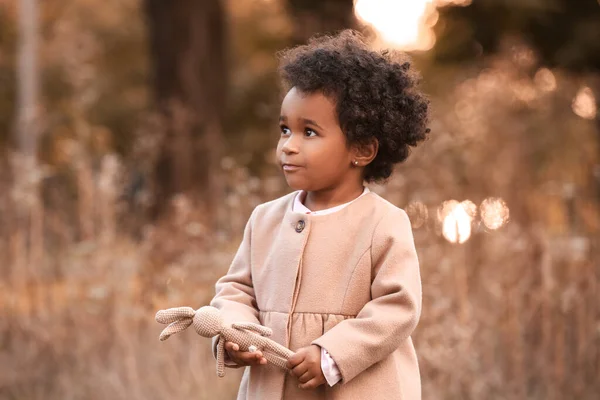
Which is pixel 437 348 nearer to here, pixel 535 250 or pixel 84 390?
pixel 535 250

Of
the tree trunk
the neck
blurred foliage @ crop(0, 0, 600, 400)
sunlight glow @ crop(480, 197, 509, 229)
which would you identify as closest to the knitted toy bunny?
the neck

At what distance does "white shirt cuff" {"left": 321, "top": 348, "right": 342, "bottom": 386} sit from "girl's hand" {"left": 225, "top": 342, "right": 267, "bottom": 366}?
15 cm

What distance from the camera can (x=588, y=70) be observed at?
9.64 metres

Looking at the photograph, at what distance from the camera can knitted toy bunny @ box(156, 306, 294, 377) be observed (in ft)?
8.00

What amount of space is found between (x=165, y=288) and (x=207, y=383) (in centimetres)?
59

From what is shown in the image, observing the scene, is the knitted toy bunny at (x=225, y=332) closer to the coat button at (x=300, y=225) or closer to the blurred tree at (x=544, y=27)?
the coat button at (x=300, y=225)

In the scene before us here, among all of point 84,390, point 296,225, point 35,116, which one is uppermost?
point 35,116

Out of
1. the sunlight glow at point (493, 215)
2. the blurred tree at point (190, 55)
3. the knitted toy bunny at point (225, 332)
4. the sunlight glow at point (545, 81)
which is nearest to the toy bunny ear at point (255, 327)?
the knitted toy bunny at point (225, 332)

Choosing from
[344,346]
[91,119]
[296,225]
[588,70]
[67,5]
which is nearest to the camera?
[344,346]

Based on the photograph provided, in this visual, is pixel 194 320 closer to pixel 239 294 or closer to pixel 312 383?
pixel 239 294

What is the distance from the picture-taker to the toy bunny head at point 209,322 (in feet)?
8.10

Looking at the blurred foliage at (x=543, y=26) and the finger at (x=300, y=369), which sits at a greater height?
the blurred foliage at (x=543, y=26)

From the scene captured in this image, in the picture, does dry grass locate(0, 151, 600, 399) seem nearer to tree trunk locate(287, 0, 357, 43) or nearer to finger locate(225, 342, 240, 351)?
finger locate(225, 342, 240, 351)

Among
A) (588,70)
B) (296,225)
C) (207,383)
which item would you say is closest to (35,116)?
(207,383)
